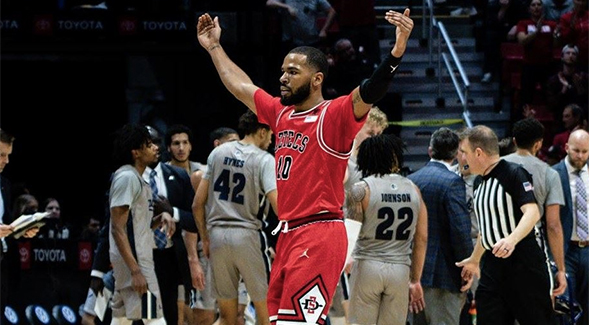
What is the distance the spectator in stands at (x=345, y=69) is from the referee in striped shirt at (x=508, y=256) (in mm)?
6968

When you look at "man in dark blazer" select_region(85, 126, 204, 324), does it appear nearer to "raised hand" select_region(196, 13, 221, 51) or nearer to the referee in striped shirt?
the referee in striped shirt

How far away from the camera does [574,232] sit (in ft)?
35.9

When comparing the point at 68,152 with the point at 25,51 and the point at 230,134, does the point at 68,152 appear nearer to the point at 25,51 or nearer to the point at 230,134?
the point at 25,51

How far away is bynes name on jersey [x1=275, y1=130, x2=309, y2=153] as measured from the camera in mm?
6773

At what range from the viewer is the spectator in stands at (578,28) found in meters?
16.2

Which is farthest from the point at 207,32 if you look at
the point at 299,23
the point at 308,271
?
the point at 299,23

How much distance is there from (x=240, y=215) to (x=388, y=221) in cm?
140

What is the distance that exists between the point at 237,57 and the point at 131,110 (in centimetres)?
169

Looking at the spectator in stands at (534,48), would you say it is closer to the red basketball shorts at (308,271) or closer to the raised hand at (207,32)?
the raised hand at (207,32)

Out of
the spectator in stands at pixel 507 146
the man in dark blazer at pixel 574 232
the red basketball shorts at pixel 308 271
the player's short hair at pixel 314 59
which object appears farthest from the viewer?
the spectator in stands at pixel 507 146

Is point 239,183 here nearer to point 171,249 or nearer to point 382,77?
point 171,249

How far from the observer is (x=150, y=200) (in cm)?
955

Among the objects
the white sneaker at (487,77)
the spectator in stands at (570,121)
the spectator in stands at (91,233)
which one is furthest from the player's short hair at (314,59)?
the white sneaker at (487,77)

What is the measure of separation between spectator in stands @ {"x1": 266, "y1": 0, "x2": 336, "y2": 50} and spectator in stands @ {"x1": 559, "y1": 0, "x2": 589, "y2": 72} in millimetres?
3086
